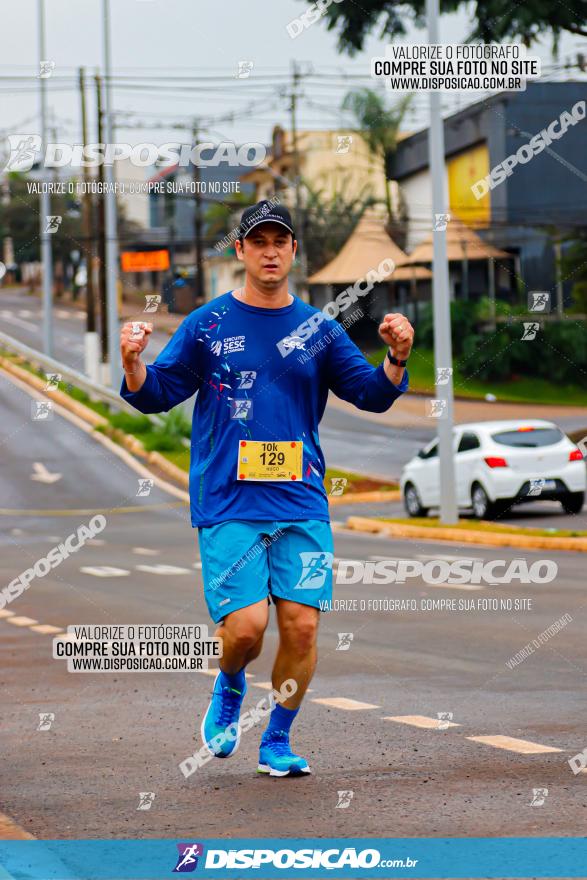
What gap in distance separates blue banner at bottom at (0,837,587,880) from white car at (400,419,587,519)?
1890 cm

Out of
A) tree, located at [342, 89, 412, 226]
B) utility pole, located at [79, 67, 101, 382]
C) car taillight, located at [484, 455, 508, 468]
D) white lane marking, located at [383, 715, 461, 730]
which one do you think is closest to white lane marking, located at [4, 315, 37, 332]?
tree, located at [342, 89, 412, 226]

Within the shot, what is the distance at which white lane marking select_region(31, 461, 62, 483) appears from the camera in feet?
110

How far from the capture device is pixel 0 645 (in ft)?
37.2

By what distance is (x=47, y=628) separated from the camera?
12227 millimetres

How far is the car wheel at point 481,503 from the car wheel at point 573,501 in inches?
41.6

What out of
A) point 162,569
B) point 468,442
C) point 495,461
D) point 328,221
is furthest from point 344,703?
point 328,221

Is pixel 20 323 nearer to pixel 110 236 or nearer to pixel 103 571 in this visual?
pixel 110 236

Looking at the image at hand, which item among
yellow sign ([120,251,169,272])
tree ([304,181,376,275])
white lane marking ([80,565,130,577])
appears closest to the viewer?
white lane marking ([80,565,130,577])

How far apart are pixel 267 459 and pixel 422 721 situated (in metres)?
1.93

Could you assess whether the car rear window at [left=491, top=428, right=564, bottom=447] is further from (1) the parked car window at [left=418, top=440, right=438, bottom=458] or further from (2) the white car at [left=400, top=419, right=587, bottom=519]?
(1) the parked car window at [left=418, top=440, right=438, bottom=458]

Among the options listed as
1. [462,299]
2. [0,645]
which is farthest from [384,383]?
[462,299]

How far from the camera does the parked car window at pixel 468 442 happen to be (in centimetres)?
2466

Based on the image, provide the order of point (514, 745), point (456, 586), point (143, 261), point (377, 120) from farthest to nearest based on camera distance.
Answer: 1. point (143, 261)
2. point (377, 120)
3. point (456, 586)
4. point (514, 745)

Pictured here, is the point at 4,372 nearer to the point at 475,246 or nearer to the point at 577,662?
the point at 475,246
